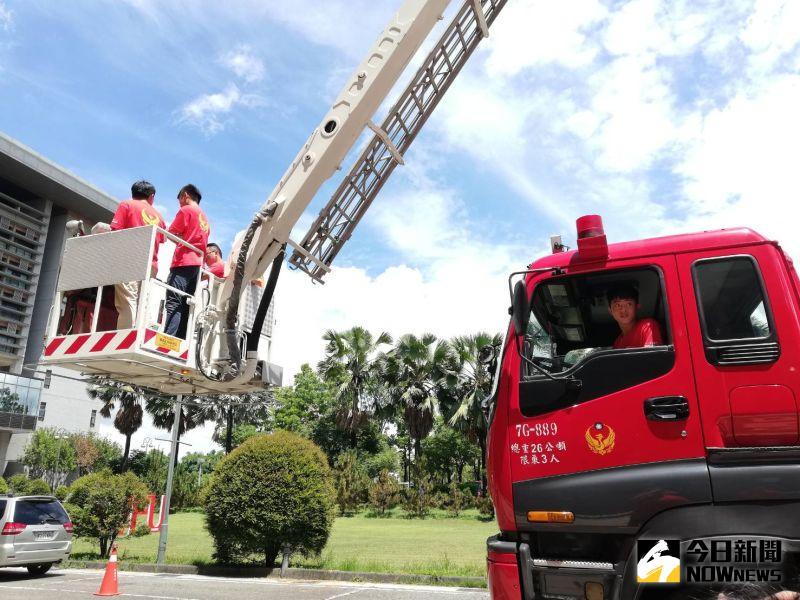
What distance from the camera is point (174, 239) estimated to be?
5.35 metres

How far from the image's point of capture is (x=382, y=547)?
52.5ft

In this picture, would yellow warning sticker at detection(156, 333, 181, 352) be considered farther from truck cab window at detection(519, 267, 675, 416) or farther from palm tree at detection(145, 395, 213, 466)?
palm tree at detection(145, 395, 213, 466)

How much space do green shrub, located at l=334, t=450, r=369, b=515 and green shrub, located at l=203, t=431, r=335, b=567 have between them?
1826cm

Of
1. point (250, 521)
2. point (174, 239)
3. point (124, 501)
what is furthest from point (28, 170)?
point (174, 239)

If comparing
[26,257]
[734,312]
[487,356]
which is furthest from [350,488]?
[26,257]

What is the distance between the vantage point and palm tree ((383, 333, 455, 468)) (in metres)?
29.7

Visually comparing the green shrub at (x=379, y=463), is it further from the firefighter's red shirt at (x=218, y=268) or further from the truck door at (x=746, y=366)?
the truck door at (x=746, y=366)

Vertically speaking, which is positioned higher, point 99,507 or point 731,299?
point 731,299

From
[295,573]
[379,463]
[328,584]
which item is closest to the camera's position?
[328,584]

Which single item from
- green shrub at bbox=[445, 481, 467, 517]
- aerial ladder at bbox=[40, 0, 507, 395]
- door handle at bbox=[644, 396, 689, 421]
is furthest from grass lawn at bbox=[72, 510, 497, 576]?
door handle at bbox=[644, 396, 689, 421]

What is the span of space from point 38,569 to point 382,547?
26.2 feet

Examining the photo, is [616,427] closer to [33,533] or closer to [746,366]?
[746,366]

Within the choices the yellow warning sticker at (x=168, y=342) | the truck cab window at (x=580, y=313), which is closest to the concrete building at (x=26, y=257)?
the yellow warning sticker at (x=168, y=342)

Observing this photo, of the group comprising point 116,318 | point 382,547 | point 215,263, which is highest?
point 215,263
